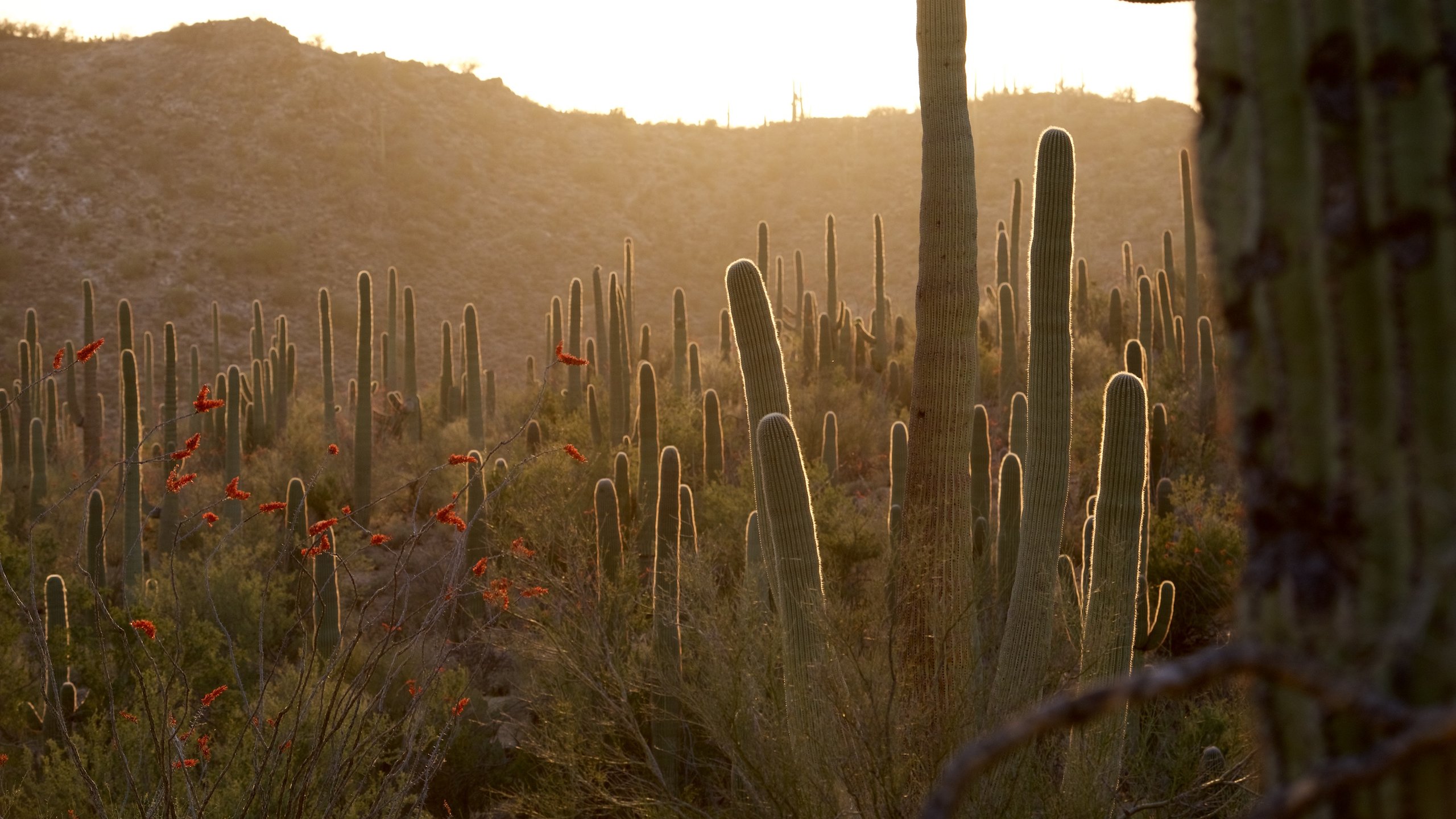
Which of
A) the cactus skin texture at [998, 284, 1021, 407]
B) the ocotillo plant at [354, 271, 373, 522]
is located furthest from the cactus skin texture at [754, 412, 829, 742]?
the cactus skin texture at [998, 284, 1021, 407]

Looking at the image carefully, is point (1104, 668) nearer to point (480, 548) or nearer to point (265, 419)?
point (480, 548)

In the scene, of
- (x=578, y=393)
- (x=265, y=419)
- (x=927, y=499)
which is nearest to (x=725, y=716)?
(x=927, y=499)

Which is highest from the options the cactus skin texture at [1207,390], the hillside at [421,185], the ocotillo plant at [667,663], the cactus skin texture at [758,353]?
the hillside at [421,185]

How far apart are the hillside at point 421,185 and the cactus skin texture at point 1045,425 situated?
105ft

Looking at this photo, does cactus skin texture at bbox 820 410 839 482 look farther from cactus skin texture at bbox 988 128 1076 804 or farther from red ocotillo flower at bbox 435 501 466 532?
red ocotillo flower at bbox 435 501 466 532

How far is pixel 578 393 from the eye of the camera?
765 inches

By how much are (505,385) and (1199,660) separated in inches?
1445

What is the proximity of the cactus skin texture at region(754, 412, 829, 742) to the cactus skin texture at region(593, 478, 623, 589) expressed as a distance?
3.93 metres

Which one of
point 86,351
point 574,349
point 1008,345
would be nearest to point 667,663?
point 86,351

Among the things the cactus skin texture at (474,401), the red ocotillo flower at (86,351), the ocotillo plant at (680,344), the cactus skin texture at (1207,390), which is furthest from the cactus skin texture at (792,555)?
the ocotillo plant at (680,344)

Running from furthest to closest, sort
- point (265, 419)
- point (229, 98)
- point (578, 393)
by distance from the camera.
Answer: point (229, 98), point (265, 419), point (578, 393)

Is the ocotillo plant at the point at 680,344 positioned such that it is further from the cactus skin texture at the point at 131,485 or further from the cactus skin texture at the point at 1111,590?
the cactus skin texture at the point at 1111,590

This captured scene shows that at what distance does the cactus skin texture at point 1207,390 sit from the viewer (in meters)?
16.2

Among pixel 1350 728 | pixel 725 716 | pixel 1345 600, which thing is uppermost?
pixel 1345 600
